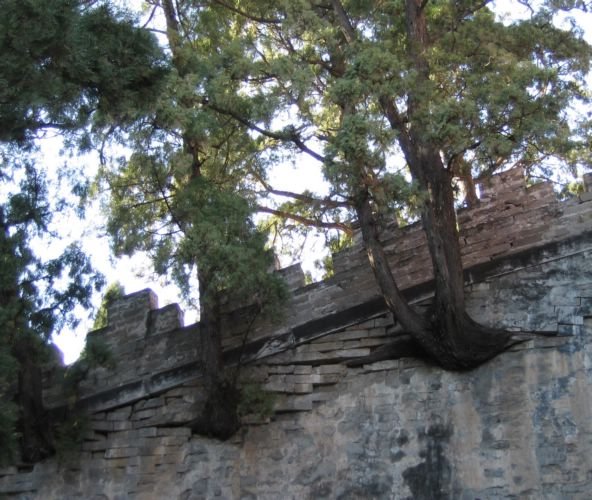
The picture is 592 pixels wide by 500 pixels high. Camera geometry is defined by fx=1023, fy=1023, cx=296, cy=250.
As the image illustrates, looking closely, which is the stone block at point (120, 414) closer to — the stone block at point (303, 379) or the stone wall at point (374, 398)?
the stone wall at point (374, 398)

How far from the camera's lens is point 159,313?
32.3 feet

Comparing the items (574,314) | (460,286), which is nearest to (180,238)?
(460,286)

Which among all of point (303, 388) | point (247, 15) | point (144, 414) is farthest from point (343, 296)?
point (247, 15)

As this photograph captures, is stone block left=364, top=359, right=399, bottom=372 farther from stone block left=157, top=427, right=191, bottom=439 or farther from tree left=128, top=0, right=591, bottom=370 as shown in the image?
stone block left=157, top=427, right=191, bottom=439

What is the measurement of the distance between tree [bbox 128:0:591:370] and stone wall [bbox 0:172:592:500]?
0.32m

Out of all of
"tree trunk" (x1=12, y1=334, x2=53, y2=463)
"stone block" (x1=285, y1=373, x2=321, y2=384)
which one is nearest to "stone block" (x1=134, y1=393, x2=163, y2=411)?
"tree trunk" (x1=12, y1=334, x2=53, y2=463)

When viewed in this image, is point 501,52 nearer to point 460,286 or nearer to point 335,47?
point 335,47

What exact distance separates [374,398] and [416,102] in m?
2.77

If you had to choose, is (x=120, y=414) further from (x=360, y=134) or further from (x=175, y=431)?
(x=360, y=134)

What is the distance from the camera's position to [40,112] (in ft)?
28.7

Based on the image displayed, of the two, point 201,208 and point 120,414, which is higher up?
point 201,208

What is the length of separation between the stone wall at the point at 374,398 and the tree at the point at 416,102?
319 millimetres

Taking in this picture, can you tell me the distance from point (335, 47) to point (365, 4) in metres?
0.96

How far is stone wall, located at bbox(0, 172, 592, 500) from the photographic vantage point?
8.18m
